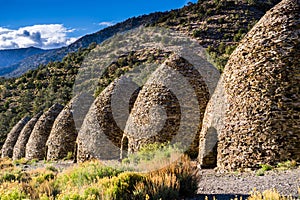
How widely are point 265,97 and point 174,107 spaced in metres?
3.94

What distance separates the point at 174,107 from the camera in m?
12.7

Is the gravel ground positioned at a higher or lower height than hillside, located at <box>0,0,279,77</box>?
lower

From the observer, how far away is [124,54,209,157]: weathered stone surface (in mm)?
12688

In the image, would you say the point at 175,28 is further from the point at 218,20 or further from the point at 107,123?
the point at 107,123

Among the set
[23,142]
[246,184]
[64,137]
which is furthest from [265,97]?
[23,142]

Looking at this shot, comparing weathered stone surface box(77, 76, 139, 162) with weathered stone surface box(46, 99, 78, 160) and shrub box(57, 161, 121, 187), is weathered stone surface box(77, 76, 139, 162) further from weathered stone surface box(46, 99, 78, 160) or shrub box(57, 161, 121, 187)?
shrub box(57, 161, 121, 187)

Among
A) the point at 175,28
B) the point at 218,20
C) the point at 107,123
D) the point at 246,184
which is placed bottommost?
the point at 246,184

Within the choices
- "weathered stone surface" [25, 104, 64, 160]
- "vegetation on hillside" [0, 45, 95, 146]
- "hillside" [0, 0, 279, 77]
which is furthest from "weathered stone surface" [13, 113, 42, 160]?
"hillside" [0, 0, 279, 77]

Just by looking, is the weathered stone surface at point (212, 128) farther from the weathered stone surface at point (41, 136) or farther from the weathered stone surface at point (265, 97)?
the weathered stone surface at point (41, 136)

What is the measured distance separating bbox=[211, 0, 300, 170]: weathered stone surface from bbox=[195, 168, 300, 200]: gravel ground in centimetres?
57

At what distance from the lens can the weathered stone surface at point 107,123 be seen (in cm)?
1636

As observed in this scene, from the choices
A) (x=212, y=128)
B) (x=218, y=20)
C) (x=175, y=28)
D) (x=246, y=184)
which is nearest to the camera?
(x=246, y=184)

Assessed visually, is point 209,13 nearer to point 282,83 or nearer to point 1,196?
point 282,83

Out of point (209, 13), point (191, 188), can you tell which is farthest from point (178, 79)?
point (209, 13)
